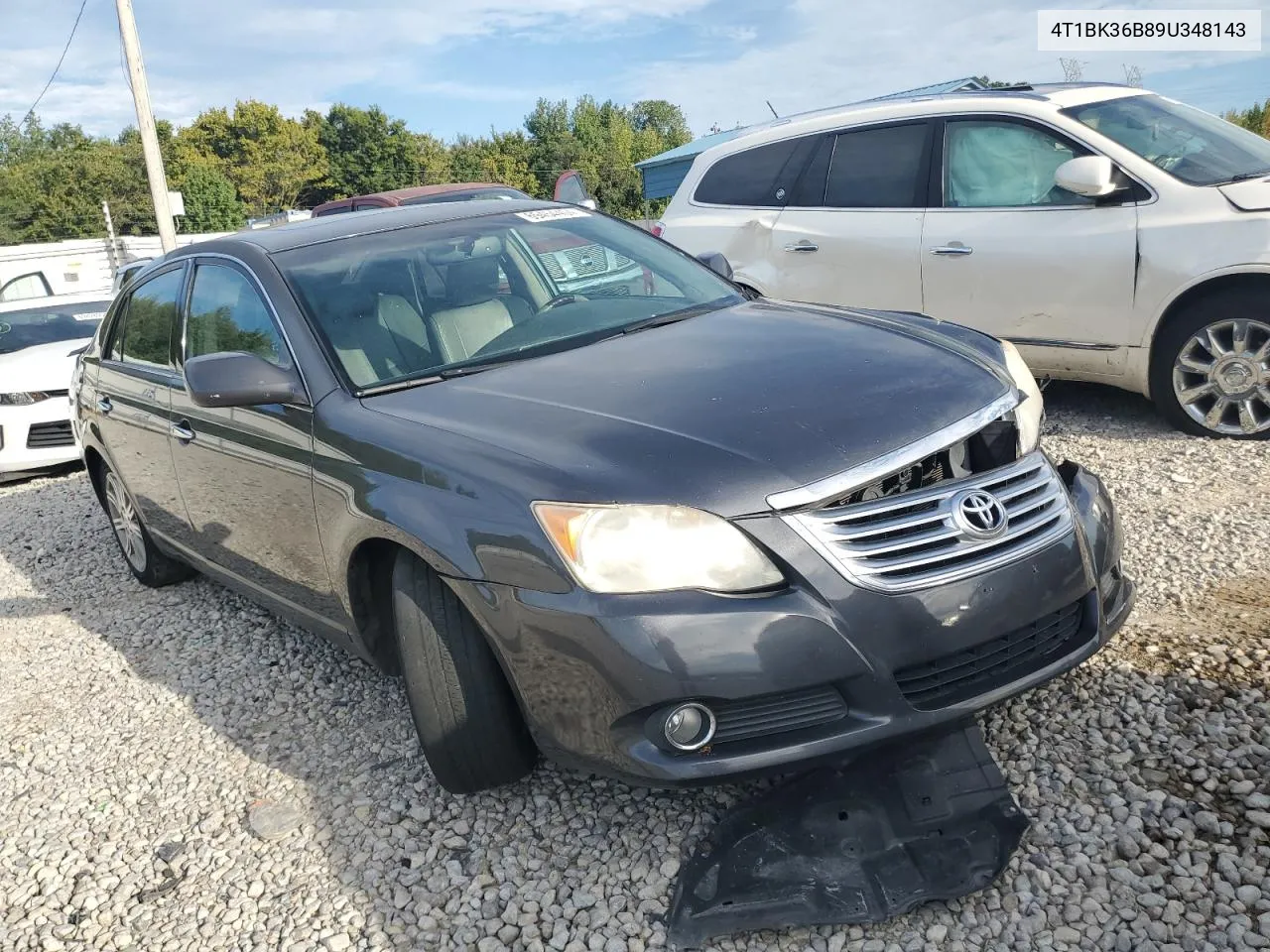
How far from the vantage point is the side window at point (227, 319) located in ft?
11.0

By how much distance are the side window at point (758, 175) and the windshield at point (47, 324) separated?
5.30 meters

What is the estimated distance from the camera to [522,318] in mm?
3420

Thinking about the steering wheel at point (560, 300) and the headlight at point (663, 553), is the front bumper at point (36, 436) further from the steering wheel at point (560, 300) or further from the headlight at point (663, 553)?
the headlight at point (663, 553)

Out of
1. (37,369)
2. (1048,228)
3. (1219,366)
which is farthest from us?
(37,369)

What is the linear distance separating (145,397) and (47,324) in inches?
234

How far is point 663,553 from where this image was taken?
225cm

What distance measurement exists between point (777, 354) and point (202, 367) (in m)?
1.66

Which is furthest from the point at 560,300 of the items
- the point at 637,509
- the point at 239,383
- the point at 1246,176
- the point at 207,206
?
the point at 207,206

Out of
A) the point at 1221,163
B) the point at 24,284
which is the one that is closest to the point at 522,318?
the point at 1221,163

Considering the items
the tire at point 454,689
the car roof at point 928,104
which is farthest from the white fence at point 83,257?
the tire at point 454,689

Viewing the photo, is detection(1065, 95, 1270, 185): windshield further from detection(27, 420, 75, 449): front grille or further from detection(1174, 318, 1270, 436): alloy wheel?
detection(27, 420, 75, 449): front grille

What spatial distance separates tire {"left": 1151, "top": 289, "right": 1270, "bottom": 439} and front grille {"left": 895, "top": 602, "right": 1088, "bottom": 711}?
3.01 meters

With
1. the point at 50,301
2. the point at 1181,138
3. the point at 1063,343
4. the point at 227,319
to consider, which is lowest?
the point at 1063,343

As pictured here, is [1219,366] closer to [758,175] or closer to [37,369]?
[758,175]
